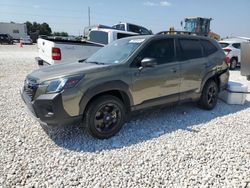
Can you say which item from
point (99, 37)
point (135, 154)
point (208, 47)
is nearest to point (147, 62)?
point (135, 154)

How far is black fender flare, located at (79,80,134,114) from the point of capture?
3.50m

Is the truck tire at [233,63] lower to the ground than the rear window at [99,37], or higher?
lower

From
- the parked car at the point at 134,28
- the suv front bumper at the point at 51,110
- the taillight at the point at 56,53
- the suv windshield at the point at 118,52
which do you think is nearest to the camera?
the suv front bumper at the point at 51,110

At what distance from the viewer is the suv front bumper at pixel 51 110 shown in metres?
3.31

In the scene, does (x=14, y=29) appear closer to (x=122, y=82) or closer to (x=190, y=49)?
(x=190, y=49)

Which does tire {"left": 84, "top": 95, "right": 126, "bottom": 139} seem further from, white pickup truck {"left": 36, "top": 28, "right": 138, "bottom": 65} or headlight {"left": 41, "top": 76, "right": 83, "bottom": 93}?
white pickup truck {"left": 36, "top": 28, "right": 138, "bottom": 65}

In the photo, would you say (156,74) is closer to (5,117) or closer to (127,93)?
(127,93)

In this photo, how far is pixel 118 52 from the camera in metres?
4.39

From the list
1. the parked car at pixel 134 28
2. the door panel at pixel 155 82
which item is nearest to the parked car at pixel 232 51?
the parked car at pixel 134 28

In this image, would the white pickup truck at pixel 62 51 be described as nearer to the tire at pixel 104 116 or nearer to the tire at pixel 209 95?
the tire at pixel 104 116

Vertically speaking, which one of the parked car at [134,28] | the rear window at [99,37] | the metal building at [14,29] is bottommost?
the rear window at [99,37]

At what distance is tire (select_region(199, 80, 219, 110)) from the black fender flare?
220 cm

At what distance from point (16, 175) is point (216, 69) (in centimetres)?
470

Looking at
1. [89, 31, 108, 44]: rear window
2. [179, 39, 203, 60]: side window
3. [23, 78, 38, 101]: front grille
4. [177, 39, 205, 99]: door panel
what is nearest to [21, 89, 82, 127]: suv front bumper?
[23, 78, 38, 101]: front grille
